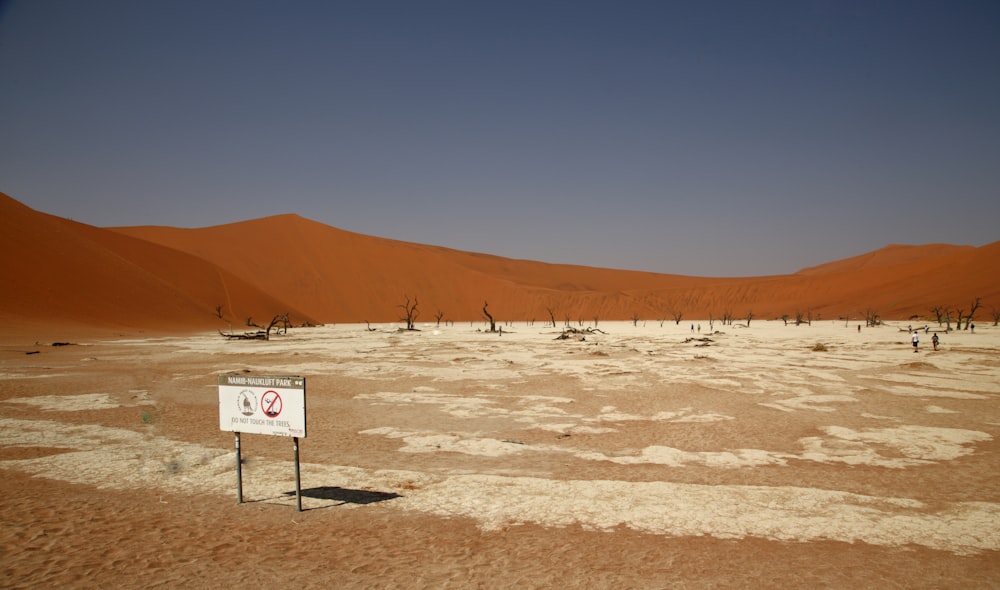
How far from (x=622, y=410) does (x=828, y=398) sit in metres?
5.76

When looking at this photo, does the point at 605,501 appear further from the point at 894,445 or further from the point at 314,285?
the point at 314,285

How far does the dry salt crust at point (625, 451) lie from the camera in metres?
6.56

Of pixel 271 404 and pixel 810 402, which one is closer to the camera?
pixel 271 404

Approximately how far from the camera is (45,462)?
856 centimetres

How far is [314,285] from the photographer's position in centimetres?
9062

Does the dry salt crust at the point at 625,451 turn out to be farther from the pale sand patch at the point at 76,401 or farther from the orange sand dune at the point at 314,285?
the orange sand dune at the point at 314,285

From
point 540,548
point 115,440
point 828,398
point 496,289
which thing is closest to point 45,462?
point 115,440

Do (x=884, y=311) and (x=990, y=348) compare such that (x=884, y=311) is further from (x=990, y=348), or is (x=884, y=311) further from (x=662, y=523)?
(x=662, y=523)

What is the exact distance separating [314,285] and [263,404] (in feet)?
287

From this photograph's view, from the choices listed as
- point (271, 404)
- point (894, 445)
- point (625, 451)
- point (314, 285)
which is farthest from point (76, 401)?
point (314, 285)

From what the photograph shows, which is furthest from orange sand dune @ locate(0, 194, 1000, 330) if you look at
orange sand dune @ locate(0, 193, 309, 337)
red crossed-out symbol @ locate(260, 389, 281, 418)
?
red crossed-out symbol @ locate(260, 389, 281, 418)

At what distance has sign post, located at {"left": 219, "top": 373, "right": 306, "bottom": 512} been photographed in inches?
262

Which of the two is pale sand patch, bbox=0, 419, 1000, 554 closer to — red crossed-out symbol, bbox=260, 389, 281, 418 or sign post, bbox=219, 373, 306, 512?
sign post, bbox=219, 373, 306, 512

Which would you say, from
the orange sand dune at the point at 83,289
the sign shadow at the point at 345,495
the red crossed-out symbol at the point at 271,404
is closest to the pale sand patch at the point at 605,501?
the sign shadow at the point at 345,495
